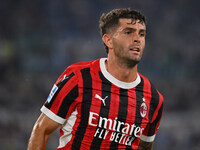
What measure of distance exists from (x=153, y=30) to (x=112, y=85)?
19.4ft

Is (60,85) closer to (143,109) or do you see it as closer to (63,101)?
(63,101)

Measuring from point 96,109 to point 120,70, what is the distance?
1.06 ft

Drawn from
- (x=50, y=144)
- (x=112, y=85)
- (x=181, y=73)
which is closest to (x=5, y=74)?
(x=50, y=144)

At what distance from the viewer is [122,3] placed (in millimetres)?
8195

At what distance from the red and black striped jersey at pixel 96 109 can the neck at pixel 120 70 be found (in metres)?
0.03

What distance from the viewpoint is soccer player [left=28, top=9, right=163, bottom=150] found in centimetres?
211

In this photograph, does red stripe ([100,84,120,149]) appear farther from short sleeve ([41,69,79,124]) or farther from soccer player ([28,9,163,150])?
short sleeve ([41,69,79,124])

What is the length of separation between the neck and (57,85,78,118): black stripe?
0.33 m

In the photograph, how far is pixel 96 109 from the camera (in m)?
2.16

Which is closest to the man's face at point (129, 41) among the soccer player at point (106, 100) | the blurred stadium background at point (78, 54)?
the soccer player at point (106, 100)

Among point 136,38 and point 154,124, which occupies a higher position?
point 136,38

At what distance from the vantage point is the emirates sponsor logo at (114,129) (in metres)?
2.14

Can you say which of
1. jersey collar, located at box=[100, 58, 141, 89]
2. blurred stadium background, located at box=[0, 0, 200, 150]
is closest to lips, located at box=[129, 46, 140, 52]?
jersey collar, located at box=[100, 58, 141, 89]

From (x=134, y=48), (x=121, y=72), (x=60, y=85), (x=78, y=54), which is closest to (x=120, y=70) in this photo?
(x=121, y=72)
